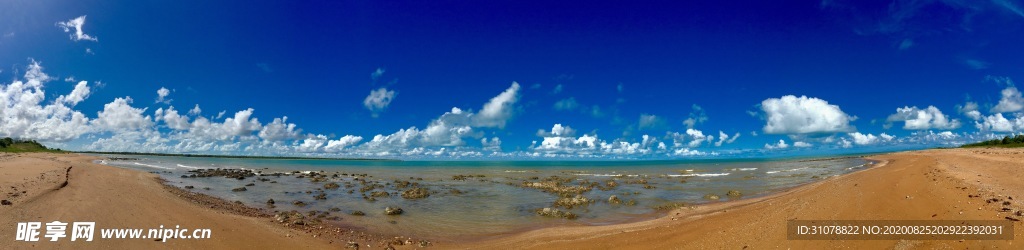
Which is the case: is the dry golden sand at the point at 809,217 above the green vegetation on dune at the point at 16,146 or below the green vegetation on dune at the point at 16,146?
below

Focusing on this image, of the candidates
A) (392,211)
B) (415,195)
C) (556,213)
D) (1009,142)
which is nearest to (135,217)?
(392,211)

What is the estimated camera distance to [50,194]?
51.6 ft

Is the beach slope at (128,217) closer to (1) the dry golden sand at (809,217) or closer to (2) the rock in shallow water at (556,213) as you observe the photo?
(1) the dry golden sand at (809,217)

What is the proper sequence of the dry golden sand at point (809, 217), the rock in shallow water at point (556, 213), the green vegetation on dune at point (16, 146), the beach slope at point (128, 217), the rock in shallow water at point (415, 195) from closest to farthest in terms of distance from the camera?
1. the dry golden sand at point (809, 217)
2. the beach slope at point (128, 217)
3. the rock in shallow water at point (556, 213)
4. the rock in shallow water at point (415, 195)
5. the green vegetation on dune at point (16, 146)

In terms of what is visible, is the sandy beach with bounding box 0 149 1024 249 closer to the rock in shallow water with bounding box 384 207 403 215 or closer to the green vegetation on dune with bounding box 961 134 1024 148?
the rock in shallow water with bounding box 384 207 403 215

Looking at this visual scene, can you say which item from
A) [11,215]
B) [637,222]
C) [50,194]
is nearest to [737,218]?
[637,222]

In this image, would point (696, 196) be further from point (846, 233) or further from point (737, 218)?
point (846, 233)

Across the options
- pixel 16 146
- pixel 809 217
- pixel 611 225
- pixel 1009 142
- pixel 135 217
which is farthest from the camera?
pixel 16 146

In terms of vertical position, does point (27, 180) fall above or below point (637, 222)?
above

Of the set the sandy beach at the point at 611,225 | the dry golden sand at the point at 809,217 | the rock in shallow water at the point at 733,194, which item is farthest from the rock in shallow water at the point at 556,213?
the rock in shallow water at the point at 733,194

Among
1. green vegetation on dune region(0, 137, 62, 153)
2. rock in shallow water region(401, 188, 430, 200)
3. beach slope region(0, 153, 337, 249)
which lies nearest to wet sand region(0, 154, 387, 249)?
beach slope region(0, 153, 337, 249)

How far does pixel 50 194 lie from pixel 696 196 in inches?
1276

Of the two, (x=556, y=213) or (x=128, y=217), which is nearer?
(x=128, y=217)

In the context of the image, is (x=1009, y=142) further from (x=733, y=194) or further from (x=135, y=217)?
(x=135, y=217)
